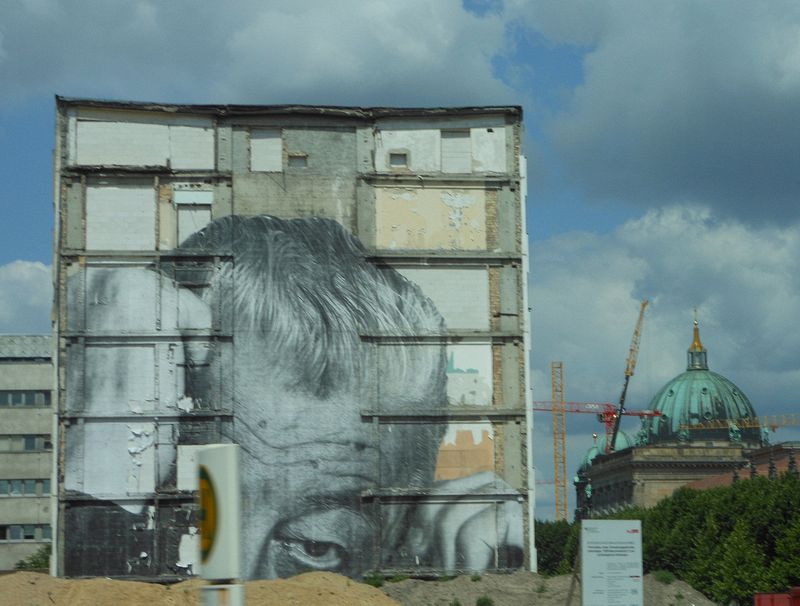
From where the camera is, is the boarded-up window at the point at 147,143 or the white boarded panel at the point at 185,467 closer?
the white boarded panel at the point at 185,467

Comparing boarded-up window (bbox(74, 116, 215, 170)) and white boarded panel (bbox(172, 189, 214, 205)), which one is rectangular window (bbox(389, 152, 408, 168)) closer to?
boarded-up window (bbox(74, 116, 215, 170))

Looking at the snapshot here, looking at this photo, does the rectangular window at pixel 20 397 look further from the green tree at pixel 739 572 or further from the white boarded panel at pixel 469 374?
the white boarded panel at pixel 469 374

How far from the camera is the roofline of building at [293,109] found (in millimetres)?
29375

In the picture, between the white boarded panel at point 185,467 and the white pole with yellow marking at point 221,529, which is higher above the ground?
the white boarded panel at point 185,467

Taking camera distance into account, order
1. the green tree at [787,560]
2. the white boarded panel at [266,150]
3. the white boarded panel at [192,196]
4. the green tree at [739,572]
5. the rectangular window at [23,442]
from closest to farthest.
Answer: the white boarded panel at [192,196] < the white boarded panel at [266,150] < the green tree at [739,572] < the green tree at [787,560] < the rectangular window at [23,442]

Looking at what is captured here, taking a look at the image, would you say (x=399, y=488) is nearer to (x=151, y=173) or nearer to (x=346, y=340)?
(x=346, y=340)

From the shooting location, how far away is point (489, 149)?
30.2 meters

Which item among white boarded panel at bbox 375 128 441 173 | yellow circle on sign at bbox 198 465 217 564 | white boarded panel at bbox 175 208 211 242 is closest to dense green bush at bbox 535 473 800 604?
white boarded panel at bbox 375 128 441 173

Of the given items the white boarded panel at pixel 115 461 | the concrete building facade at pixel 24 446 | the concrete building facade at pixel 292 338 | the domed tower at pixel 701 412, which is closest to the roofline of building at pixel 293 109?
the concrete building facade at pixel 292 338

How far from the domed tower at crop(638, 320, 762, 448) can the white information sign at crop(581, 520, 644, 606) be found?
148 m

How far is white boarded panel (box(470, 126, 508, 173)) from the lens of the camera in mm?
30125

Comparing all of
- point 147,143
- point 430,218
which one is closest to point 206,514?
point 430,218

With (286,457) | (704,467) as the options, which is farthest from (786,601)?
(704,467)

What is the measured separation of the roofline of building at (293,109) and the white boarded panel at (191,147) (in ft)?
1.32
